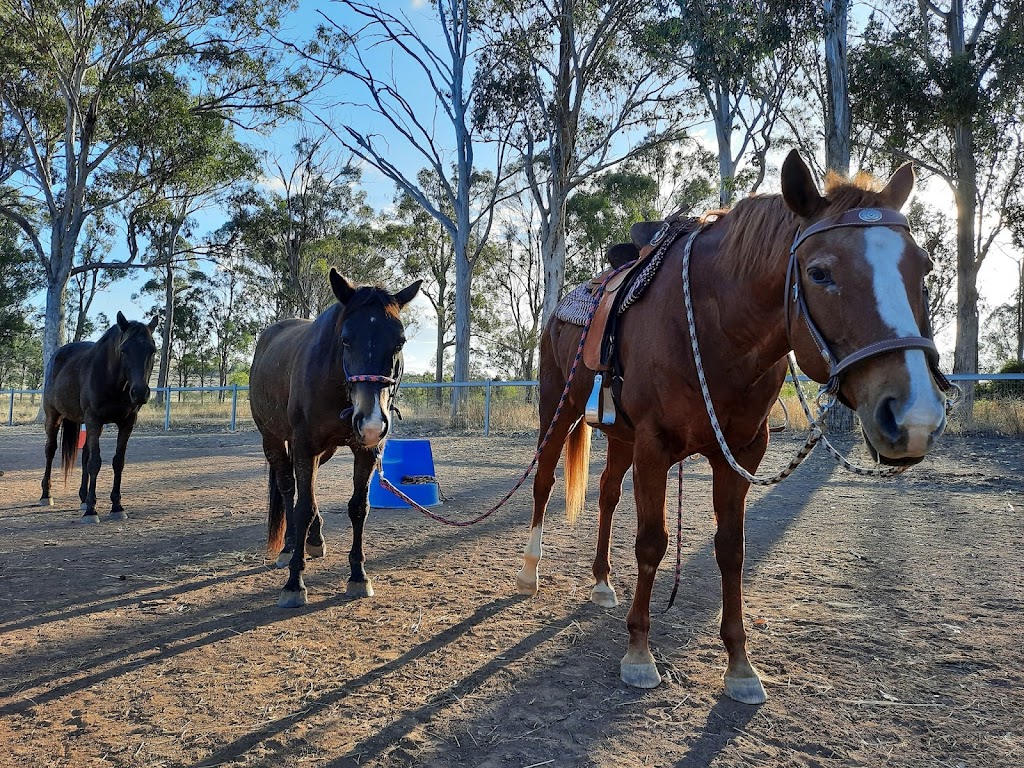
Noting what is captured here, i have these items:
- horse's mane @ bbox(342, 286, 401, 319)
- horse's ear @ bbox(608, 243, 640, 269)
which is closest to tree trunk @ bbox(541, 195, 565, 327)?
horse's ear @ bbox(608, 243, 640, 269)

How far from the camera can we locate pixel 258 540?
517cm

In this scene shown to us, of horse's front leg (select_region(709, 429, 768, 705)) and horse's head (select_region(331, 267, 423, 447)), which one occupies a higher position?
horse's head (select_region(331, 267, 423, 447))

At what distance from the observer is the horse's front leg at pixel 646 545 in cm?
254

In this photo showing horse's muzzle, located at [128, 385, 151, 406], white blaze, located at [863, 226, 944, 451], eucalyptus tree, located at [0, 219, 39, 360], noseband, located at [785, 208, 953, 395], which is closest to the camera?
white blaze, located at [863, 226, 944, 451]

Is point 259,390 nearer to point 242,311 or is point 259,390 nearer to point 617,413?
point 617,413

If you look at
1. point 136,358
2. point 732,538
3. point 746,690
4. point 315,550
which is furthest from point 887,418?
point 136,358

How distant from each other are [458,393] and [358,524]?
1295 centimetres

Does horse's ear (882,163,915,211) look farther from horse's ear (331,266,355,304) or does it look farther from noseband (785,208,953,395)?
horse's ear (331,266,355,304)

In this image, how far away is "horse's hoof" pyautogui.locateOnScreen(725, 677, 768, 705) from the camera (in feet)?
7.83

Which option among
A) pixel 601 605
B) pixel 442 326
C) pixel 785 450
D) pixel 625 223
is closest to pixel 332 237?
pixel 442 326

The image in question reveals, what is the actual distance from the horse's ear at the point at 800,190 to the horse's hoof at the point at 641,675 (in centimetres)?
189

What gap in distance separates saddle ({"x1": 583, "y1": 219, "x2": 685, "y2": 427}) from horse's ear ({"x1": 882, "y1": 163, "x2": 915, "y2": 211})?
3.56 ft

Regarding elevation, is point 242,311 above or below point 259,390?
above

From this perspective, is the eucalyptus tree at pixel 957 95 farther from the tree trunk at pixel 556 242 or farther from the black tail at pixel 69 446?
the black tail at pixel 69 446
